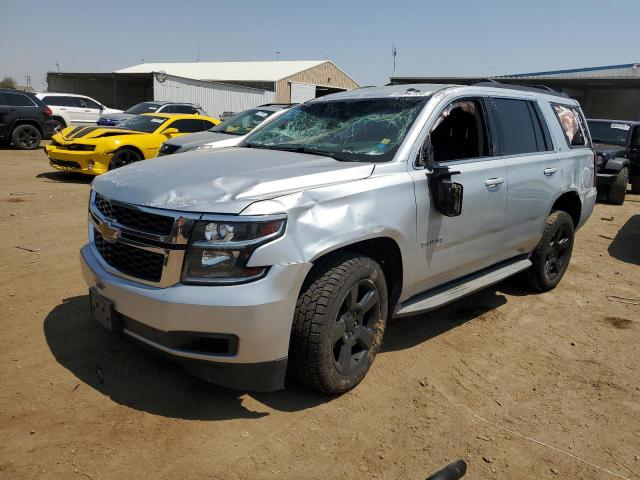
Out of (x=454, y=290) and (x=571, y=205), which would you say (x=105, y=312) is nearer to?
(x=454, y=290)

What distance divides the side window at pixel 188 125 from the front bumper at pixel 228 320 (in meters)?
9.53

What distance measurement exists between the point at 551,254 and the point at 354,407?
3009mm

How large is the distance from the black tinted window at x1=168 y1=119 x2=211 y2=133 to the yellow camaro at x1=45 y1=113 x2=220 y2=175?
0.39 metres

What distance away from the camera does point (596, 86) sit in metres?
27.3

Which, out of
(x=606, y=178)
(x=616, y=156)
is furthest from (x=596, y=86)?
(x=606, y=178)

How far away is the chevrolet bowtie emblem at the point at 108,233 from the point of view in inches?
113

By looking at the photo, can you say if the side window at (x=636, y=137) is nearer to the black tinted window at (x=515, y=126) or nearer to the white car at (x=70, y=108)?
the black tinted window at (x=515, y=126)

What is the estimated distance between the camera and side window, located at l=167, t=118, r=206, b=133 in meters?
11.8

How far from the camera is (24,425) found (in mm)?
2738

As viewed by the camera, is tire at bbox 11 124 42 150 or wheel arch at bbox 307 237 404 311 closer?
wheel arch at bbox 307 237 404 311

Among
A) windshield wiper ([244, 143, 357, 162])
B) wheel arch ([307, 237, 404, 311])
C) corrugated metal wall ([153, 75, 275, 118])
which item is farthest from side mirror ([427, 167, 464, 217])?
corrugated metal wall ([153, 75, 275, 118])

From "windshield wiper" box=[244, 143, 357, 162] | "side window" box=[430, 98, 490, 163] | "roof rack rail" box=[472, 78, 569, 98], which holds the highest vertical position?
"roof rack rail" box=[472, 78, 569, 98]

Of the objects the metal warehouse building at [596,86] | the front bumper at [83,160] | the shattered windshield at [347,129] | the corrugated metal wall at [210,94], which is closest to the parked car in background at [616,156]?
the shattered windshield at [347,129]

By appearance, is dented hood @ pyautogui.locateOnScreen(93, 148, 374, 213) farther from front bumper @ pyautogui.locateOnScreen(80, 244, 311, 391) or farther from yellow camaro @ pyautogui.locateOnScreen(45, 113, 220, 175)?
yellow camaro @ pyautogui.locateOnScreen(45, 113, 220, 175)
